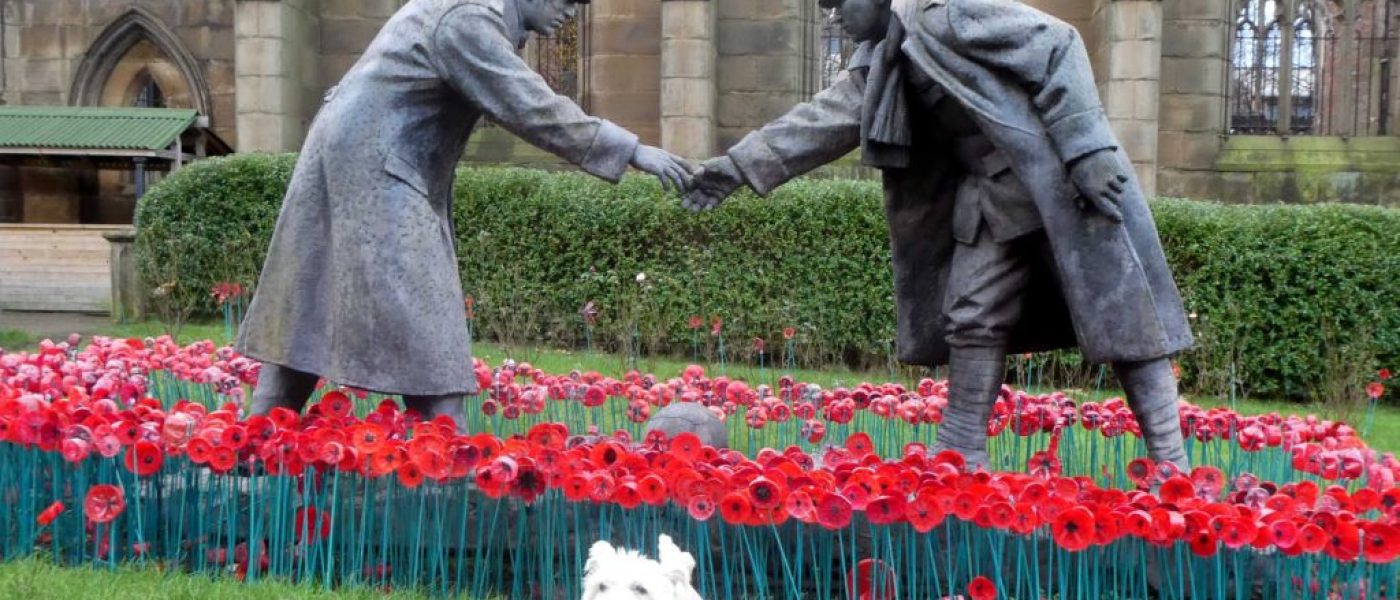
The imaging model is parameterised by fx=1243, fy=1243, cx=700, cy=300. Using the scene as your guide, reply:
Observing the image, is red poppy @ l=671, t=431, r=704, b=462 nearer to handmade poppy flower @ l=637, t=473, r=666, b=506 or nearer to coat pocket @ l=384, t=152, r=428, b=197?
handmade poppy flower @ l=637, t=473, r=666, b=506

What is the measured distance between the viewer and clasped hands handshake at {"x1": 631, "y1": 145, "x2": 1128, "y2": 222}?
13.5 feet

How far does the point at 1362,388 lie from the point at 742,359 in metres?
4.99

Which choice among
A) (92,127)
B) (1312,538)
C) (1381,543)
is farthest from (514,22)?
(92,127)

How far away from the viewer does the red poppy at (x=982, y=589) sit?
362cm

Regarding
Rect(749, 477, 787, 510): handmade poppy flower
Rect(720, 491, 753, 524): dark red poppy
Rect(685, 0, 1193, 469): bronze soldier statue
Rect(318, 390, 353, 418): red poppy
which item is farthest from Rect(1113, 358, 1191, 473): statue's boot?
Rect(318, 390, 353, 418): red poppy

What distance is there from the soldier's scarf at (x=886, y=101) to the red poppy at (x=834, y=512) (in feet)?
4.49

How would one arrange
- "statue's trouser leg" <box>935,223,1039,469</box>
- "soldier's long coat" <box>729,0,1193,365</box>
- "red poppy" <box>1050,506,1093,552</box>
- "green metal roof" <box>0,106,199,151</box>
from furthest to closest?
"green metal roof" <box>0,106,199,151</box> → "statue's trouser leg" <box>935,223,1039,469</box> → "soldier's long coat" <box>729,0,1193,365</box> → "red poppy" <box>1050,506,1093,552</box>

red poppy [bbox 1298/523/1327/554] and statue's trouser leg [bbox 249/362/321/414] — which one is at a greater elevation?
statue's trouser leg [bbox 249/362/321/414]

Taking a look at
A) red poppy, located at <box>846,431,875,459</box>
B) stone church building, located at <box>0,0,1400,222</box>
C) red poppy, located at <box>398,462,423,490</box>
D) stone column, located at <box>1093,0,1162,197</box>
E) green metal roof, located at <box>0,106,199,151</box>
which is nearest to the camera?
red poppy, located at <box>398,462,423,490</box>

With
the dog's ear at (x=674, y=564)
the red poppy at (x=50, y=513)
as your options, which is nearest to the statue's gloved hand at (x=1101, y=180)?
the dog's ear at (x=674, y=564)

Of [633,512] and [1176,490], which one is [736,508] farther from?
[1176,490]

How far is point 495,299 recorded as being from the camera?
1184 centimetres

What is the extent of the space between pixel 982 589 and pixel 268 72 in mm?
13534

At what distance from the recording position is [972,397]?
15.0 feet
